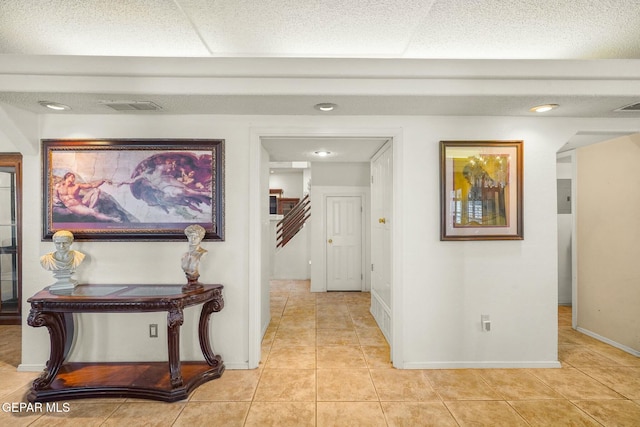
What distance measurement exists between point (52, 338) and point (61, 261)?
1.91 feet

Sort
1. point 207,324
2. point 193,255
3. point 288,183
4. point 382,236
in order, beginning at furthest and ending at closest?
1. point 288,183
2. point 382,236
3. point 207,324
4. point 193,255

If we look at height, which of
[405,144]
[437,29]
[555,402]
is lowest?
[555,402]

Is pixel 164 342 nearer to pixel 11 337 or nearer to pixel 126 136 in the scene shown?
pixel 126 136

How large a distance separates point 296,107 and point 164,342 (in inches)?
91.5

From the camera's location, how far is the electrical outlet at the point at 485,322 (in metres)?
2.95

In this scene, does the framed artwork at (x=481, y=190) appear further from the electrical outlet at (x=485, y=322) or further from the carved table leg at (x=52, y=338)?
the carved table leg at (x=52, y=338)

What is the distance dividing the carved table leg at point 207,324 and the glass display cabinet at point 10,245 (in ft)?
9.78

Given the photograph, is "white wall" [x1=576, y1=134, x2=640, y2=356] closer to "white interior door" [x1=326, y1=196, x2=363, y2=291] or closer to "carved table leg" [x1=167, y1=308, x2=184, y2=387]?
"white interior door" [x1=326, y1=196, x2=363, y2=291]

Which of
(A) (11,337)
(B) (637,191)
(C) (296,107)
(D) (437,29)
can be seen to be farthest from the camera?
(A) (11,337)

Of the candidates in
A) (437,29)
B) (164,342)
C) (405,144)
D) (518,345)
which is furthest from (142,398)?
(437,29)

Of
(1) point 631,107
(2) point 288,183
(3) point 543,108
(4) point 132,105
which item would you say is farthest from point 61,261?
(2) point 288,183

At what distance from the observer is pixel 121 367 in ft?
9.23

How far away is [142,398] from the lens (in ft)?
8.03

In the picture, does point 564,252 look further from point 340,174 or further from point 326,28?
point 326,28
